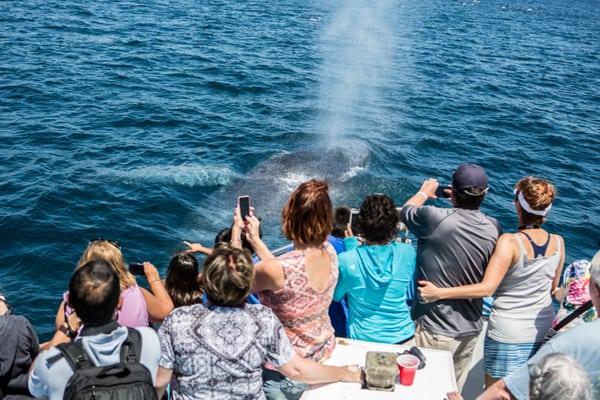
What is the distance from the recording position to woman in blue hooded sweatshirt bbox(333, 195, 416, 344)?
6.47m

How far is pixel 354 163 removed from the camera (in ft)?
77.2

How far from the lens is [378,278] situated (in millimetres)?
6551

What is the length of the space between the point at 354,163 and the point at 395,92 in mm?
11562

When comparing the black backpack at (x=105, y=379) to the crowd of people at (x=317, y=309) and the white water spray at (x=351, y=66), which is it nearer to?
the crowd of people at (x=317, y=309)

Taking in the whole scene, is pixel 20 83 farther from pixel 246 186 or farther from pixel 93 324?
pixel 93 324

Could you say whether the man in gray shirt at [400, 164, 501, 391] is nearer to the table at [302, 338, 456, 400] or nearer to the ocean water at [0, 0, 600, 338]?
the table at [302, 338, 456, 400]

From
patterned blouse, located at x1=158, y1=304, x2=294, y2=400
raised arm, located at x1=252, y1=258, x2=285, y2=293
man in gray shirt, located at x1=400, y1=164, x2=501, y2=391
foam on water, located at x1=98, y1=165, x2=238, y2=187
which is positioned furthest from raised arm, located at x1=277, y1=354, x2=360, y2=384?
foam on water, located at x1=98, y1=165, x2=238, y2=187

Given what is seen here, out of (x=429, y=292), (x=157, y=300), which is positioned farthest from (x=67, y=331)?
(x=429, y=292)

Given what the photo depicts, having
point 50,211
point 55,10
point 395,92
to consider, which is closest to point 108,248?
point 50,211

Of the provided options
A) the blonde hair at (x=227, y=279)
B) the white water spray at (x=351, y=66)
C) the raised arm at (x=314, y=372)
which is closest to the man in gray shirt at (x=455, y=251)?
the raised arm at (x=314, y=372)

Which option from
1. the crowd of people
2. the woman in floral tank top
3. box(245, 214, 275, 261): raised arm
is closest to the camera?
the crowd of people

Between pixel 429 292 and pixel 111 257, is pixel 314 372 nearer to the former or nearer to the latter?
pixel 429 292

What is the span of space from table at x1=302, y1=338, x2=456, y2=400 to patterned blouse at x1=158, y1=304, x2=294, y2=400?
0.72m

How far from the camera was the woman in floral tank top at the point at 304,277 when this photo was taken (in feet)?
19.2
